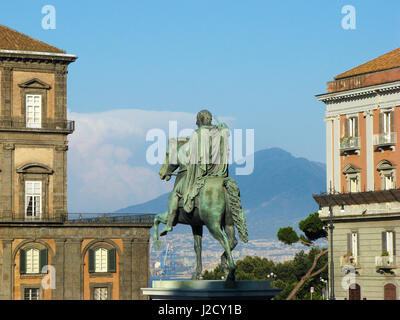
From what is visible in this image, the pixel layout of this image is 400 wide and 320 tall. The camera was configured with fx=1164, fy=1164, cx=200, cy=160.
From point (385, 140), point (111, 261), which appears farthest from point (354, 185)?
point (111, 261)

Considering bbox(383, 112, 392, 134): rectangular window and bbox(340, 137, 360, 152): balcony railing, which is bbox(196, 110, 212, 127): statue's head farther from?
bbox(340, 137, 360, 152): balcony railing

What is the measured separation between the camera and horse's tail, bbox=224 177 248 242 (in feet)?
81.6

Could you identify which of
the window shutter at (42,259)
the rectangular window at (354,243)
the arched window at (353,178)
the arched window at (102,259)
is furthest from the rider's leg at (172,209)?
the arched window at (102,259)

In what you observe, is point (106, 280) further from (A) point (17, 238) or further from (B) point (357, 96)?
(B) point (357, 96)

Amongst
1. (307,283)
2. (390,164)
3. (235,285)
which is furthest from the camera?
(307,283)

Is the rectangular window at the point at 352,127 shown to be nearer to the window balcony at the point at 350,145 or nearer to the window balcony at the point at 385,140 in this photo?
the window balcony at the point at 350,145

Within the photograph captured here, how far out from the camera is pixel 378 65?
73750 mm

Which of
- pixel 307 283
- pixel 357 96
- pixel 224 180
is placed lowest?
pixel 307 283

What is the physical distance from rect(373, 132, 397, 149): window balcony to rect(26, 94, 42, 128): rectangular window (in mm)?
27780

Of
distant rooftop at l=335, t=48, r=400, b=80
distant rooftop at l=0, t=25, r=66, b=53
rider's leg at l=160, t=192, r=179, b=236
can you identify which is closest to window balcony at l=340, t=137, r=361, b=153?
distant rooftop at l=335, t=48, r=400, b=80

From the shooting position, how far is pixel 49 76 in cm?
8812
